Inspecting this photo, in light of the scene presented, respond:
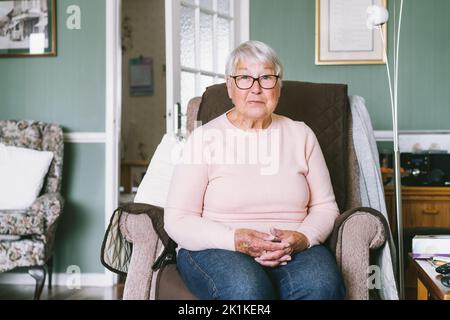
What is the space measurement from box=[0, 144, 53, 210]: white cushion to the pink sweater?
1.47 meters

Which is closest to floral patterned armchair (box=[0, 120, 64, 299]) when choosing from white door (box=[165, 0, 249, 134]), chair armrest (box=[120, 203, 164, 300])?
white door (box=[165, 0, 249, 134])

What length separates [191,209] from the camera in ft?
5.35

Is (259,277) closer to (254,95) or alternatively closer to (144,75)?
(254,95)

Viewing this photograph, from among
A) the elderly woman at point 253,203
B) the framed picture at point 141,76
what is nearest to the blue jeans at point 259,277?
the elderly woman at point 253,203

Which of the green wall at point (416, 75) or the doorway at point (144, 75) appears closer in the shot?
the green wall at point (416, 75)

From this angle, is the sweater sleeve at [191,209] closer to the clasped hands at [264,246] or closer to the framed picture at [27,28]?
the clasped hands at [264,246]

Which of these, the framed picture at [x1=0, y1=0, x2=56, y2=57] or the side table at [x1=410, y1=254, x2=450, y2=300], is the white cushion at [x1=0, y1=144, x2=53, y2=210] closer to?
the framed picture at [x1=0, y1=0, x2=56, y2=57]

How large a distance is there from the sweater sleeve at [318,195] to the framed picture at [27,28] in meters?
2.01

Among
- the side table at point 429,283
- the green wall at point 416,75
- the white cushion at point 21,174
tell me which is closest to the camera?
the side table at point 429,283

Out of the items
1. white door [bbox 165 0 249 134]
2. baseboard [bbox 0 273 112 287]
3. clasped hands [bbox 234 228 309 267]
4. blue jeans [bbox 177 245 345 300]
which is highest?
white door [bbox 165 0 249 134]

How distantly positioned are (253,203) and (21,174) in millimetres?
1689

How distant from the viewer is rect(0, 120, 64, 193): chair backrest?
9.77 feet

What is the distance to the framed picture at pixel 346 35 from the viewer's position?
322 centimetres

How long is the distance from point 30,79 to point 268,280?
231 cm
